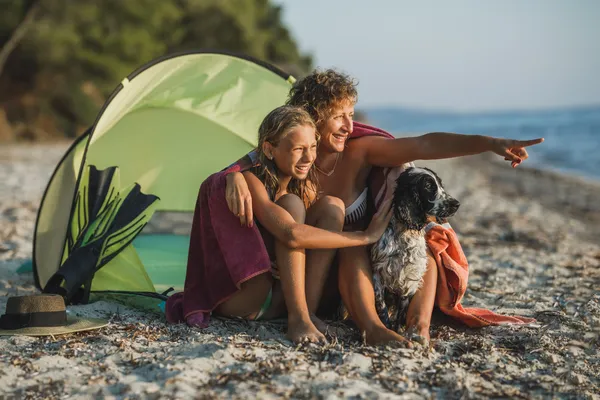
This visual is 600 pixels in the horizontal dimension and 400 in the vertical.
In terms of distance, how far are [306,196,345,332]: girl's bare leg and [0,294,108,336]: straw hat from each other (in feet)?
3.36

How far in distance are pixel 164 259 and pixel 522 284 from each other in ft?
8.81

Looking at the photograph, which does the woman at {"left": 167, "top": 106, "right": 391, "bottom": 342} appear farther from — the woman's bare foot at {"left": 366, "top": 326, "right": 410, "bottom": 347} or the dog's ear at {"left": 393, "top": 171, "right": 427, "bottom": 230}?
the woman's bare foot at {"left": 366, "top": 326, "right": 410, "bottom": 347}

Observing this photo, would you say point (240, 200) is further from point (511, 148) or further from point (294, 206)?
point (511, 148)

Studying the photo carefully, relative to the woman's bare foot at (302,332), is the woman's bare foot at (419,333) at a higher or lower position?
higher

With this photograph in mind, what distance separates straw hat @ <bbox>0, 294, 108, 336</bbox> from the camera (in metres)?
3.21

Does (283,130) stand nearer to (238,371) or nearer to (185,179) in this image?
(238,371)

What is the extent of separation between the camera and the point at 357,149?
11.6 ft

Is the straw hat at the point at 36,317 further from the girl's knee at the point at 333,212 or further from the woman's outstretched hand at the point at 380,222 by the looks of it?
the woman's outstretched hand at the point at 380,222

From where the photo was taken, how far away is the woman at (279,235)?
Answer: 10.4 ft

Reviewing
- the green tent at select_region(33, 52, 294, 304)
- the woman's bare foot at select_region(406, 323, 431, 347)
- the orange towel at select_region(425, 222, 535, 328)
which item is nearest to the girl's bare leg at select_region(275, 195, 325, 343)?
the woman's bare foot at select_region(406, 323, 431, 347)

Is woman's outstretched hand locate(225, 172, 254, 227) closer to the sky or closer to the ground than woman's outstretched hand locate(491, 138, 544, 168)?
closer to the ground

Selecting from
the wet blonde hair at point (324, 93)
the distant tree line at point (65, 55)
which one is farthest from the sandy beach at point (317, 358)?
the distant tree line at point (65, 55)

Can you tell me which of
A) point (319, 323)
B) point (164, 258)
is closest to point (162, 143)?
point (164, 258)

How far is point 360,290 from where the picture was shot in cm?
317
